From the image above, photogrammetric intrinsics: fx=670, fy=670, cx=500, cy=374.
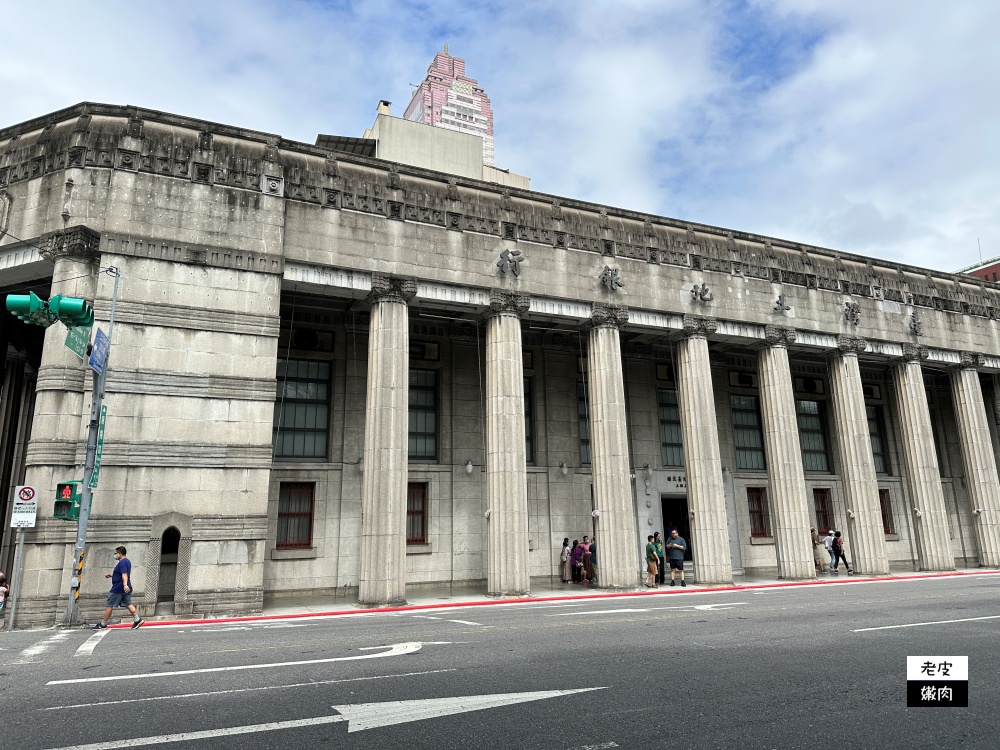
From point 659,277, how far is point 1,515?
26234 mm

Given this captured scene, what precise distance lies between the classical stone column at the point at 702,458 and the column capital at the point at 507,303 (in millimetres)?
6833

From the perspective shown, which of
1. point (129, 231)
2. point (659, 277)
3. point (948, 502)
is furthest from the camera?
point (948, 502)

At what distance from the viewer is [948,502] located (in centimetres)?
3562

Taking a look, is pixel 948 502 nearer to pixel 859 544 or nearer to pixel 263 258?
pixel 859 544

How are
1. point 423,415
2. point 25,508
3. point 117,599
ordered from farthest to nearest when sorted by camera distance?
point 423,415 → point 25,508 → point 117,599

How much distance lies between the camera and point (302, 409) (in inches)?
934

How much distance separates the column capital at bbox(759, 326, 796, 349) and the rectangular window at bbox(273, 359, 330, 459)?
17.5 m

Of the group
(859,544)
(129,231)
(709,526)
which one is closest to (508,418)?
(709,526)

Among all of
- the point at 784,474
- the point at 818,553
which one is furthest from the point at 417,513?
the point at 818,553

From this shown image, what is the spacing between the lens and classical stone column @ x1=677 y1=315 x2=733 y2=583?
2398 cm

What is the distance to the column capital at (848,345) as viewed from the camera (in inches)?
1145

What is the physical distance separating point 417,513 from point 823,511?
20477mm

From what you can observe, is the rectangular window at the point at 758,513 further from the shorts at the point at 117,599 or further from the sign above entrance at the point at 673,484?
the shorts at the point at 117,599

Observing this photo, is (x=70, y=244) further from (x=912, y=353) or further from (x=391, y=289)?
(x=912, y=353)
